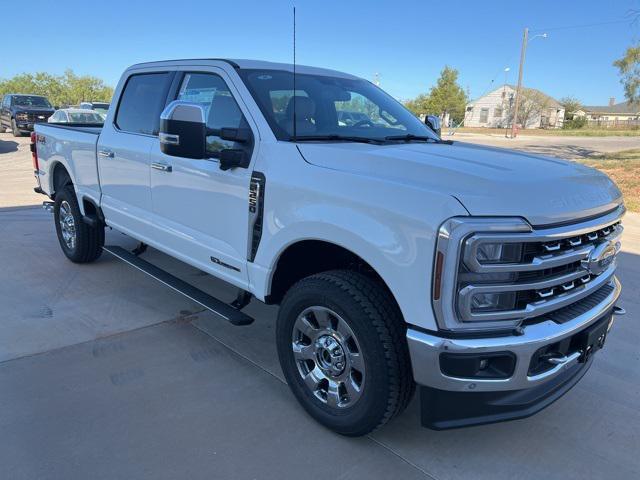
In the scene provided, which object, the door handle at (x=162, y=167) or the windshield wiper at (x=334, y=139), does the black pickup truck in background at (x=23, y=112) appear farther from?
the windshield wiper at (x=334, y=139)

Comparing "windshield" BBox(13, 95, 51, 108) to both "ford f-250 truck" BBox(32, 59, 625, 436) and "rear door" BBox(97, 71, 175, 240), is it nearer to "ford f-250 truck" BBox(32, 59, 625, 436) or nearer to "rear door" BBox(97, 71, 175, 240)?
"rear door" BBox(97, 71, 175, 240)

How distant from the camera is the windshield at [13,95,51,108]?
26094 mm

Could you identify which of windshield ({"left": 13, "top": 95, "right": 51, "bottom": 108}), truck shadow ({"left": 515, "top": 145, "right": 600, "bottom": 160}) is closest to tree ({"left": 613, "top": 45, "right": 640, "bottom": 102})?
truck shadow ({"left": 515, "top": 145, "right": 600, "bottom": 160})

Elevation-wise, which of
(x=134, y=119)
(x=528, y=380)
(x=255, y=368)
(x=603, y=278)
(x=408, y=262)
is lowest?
(x=255, y=368)

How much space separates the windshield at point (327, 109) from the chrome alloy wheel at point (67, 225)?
311cm

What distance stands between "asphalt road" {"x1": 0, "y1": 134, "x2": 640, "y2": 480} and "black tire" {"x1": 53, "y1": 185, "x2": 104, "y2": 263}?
99cm

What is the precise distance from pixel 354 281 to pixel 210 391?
1289mm

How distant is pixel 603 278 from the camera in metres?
2.88

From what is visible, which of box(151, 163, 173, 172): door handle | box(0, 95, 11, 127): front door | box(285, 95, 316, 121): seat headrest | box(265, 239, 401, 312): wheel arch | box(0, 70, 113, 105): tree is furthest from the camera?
box(0, 70, 113, 105): tree

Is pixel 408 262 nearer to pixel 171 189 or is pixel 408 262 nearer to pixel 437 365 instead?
pixel 437 365

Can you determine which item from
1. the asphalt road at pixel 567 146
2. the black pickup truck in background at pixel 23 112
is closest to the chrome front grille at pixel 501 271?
the asphalt road at pixel 567 146

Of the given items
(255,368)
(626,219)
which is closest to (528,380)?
(255,368)

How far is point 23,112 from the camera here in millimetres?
25188

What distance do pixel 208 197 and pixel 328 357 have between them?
135 cm
